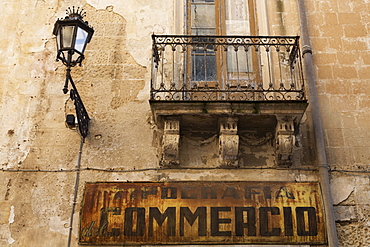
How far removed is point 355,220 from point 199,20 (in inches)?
144

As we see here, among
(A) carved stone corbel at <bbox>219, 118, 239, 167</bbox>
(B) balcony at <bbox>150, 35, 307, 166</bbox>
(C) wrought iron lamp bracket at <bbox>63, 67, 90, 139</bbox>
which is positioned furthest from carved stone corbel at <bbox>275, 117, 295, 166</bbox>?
(C) wrought iron lamp bracket at <bbox>63, 67, 90, 139</bbox>

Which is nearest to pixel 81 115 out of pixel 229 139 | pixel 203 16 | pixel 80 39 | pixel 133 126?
pixel 133 126

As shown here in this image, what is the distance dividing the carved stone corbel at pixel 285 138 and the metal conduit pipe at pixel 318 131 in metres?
0.42

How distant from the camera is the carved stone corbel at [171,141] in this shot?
18.4 feet

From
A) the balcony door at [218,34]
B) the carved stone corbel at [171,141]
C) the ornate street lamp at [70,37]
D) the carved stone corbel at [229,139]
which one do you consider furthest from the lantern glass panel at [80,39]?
the carved stone corbel at [229,139]

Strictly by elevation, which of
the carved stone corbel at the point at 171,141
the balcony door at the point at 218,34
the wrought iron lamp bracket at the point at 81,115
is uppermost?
the balcony door at the point at 218,34

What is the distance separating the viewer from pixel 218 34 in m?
6.75

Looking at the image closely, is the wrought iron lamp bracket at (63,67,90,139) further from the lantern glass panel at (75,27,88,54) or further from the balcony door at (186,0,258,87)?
the balcony door at (186,0,258,87)

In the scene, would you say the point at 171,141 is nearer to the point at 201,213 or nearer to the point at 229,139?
the point at 229,139

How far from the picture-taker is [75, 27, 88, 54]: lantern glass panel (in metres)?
5.21

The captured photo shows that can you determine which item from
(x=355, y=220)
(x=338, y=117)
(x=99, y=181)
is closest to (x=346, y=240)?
(x=355, y=220)

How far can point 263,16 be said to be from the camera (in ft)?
22.2

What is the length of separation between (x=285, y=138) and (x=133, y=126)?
202 centimetres

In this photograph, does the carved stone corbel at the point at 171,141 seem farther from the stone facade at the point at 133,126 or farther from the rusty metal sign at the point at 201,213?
the rusty metal sign at the point at 201,213
